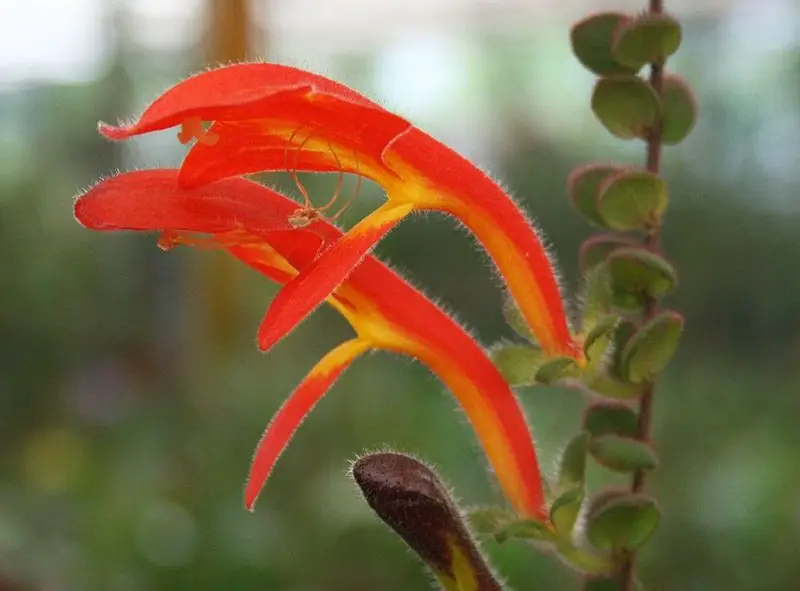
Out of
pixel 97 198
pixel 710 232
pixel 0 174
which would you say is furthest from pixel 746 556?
Result: pixel 0 174

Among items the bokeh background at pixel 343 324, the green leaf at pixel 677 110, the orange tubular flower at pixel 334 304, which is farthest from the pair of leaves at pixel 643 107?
the bokeh background at pixel 343 324

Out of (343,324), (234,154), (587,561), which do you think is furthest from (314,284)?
(343,324)

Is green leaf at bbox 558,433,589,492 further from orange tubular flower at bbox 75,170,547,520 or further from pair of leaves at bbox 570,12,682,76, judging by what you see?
pair of leaves at bbox 570,12,682,76

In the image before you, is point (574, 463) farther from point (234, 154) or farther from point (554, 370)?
point (234, 154)

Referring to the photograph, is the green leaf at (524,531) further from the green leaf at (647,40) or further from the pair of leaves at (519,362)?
the green leaf at (647,40)

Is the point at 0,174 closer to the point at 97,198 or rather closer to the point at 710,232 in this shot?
the point at 710,232

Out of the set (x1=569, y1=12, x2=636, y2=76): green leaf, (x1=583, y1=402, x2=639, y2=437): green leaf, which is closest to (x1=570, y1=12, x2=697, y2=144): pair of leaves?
(x1=569, y1=12, x2=636, y2=76): green leaf
